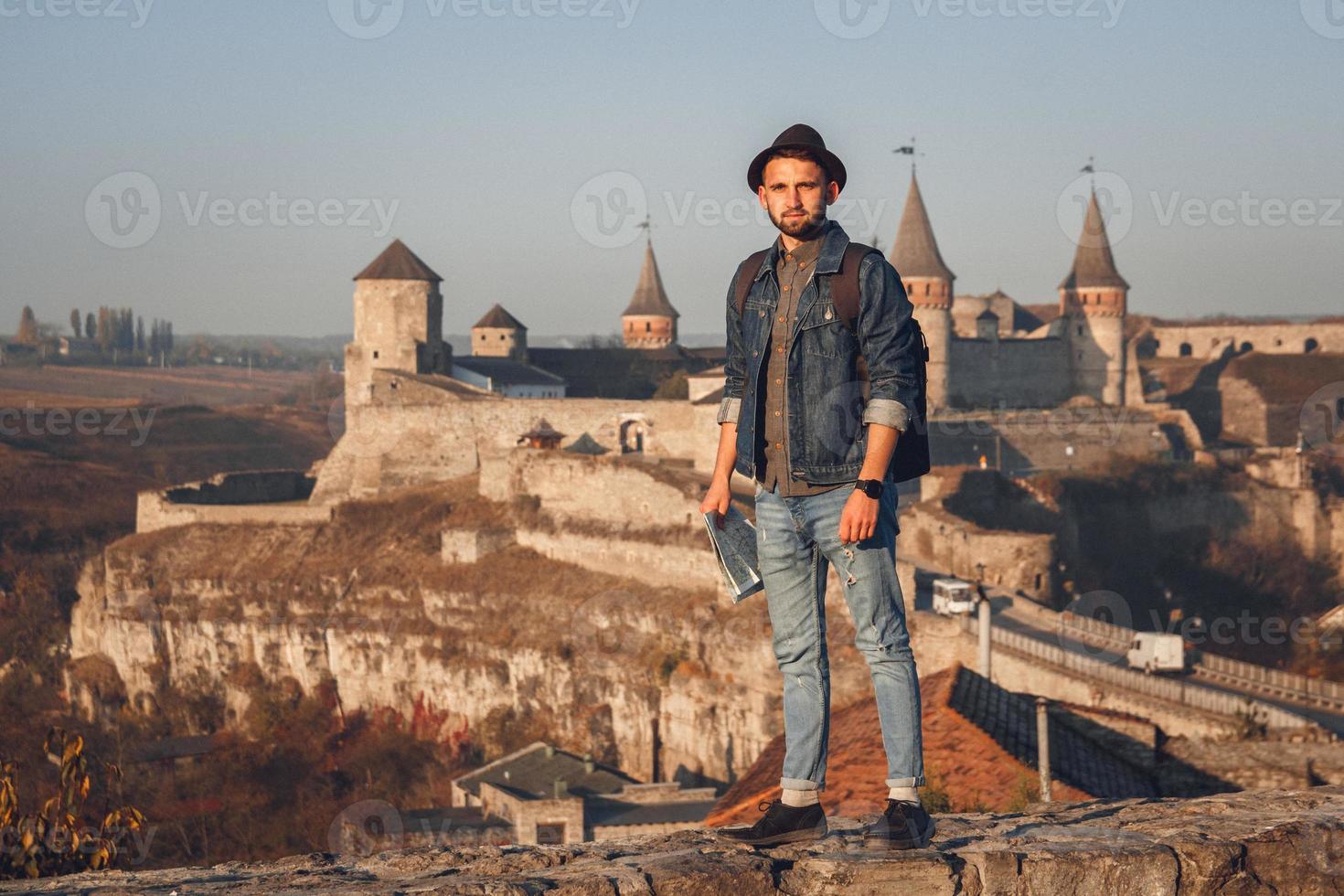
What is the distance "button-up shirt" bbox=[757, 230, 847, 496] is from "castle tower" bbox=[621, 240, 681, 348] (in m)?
63.4

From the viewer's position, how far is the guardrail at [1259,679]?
23.8 m

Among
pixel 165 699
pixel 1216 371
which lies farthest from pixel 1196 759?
pixel 1216 371

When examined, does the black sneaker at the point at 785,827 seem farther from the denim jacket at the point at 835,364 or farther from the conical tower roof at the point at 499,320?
the conical tower roof at the point at 499,320

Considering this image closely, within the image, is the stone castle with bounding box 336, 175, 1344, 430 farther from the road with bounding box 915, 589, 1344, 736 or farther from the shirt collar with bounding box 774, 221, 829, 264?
the shirt collar with bounding box 774, 221, 829, 264

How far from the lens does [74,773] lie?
969cm

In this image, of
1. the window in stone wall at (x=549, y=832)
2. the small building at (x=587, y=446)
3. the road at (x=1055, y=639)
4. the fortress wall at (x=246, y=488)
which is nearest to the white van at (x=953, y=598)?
the road at (x=1055, y=639)

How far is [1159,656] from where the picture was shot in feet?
81.7

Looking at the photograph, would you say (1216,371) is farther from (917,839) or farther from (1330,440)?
(917,839)

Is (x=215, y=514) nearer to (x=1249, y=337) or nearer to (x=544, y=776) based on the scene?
(x=544, y=776)

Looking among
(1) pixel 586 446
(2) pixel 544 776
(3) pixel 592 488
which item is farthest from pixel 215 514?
(2) pixel 544 776

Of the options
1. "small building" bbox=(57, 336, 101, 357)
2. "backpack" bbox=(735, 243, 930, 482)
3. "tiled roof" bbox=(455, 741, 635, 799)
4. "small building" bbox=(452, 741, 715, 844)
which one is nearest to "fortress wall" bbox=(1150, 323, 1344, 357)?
"tiled roof" bbox=(455, 741, 635, 799)

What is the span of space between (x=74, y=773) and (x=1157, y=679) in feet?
58.0

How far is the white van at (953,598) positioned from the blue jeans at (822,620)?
22.5 m

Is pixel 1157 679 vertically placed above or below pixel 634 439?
below
